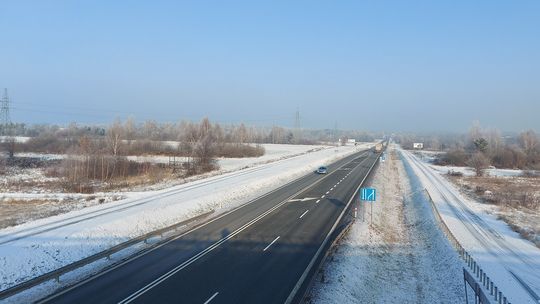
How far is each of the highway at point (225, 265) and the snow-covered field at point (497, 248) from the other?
772cm

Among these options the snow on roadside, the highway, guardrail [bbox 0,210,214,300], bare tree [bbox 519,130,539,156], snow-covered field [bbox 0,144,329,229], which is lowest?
snow-covered field [bbox 0,144,329,229]

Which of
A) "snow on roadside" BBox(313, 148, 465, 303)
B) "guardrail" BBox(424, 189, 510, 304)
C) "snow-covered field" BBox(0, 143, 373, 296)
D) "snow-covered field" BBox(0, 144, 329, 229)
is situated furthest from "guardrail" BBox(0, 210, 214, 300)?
"guardrail" BBox(424, 189, 510, 304)

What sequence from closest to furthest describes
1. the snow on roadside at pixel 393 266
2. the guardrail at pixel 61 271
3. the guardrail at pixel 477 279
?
the guardrail at pixel 61 271, the guardrail at pixel 477 279, the snow on roadside at pixel 393 266

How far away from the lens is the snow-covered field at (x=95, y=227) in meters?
16.7

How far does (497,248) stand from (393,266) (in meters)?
7.05

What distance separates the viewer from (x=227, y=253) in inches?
736

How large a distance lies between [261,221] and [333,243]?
6832 mm

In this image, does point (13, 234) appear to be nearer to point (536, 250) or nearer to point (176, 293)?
point (176, 293)

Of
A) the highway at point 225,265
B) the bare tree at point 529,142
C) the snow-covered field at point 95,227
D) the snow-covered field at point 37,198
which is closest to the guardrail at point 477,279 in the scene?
the highway at point 225,265

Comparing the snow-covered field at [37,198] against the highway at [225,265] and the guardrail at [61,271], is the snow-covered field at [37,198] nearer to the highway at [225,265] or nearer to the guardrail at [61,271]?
the guardrail at [61,271]

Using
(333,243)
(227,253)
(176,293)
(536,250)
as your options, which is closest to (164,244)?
(227,253)

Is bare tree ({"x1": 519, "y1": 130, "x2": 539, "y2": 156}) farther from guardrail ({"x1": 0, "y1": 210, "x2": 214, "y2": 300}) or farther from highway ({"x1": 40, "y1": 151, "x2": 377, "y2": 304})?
guardrail ({"x1": 0, "y1": 210, "x2": 214, "y2": 300})

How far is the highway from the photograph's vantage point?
44.8 ft

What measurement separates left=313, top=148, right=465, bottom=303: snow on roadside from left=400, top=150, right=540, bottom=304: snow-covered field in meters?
1.42
